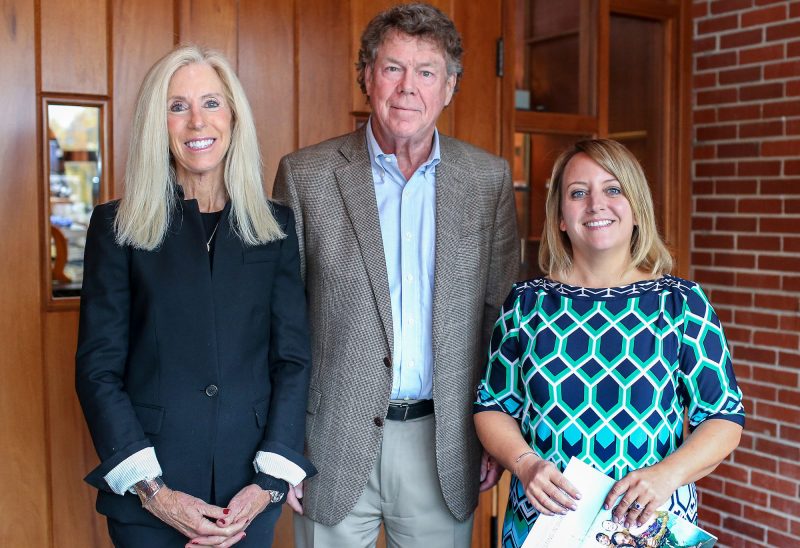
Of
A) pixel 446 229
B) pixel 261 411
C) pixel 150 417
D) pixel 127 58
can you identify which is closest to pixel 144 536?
pixel 150 417

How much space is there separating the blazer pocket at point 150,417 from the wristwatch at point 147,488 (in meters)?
0.10

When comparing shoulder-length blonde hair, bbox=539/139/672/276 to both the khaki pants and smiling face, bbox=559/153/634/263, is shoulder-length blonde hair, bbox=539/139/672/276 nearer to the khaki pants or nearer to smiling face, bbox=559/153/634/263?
smiling face, bbox=559/153/634/263

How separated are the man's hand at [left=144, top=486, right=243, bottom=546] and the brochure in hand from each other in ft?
2.27

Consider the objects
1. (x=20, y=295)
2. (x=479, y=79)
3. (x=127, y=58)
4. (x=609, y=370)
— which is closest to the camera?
(x=609, y=370)

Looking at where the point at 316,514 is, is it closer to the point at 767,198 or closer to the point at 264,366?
the point at 264,366

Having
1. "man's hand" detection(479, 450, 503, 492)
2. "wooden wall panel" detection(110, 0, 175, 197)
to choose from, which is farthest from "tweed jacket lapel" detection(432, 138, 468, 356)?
"wooden wall panel" detection(110, 0, 175, 197)

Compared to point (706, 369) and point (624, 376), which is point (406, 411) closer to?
point (624, 376)

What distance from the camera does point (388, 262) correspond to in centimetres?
211

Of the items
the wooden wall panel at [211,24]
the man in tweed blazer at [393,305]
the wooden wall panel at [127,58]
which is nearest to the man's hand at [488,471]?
the man in tweed blazer at [393,305]

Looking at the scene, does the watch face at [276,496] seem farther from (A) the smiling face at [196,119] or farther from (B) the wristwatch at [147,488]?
(A) the smiling face at [196,119]

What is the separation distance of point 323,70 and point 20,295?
1.16 meters

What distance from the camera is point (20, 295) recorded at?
7.75ft

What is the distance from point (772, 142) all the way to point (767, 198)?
0.22 meters

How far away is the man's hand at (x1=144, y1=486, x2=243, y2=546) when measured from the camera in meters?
1.71
